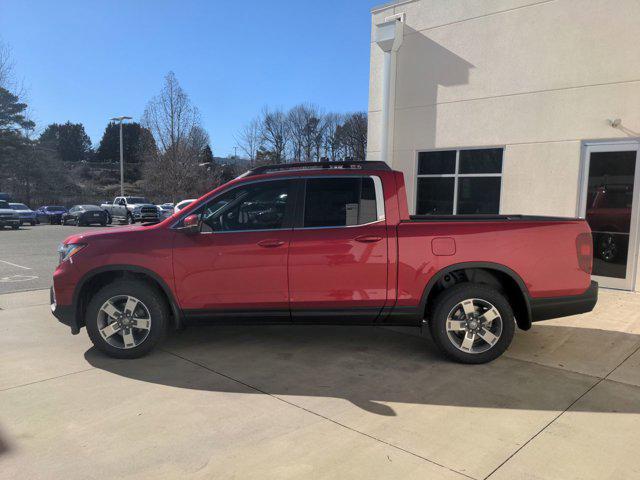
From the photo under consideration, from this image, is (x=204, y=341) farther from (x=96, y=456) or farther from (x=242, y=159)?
(x=242, y=159)

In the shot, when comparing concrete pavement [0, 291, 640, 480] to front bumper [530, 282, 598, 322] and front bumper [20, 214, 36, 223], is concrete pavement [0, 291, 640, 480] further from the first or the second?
front bumper [20, 214, 36, 223]

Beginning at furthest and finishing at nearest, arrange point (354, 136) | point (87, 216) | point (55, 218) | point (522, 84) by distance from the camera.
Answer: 1. point (354, 136)
2. point (55, 218)
3. point (87, 216)
4. point (522, 84)

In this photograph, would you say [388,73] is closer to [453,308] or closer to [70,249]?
[453,308]

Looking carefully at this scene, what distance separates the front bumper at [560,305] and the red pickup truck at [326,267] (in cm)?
1

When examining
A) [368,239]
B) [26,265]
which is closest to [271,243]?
[368,239]

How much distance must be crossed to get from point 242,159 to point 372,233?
6030 cm

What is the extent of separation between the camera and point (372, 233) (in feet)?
15.3

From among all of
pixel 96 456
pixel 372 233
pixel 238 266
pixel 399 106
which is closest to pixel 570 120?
pixel 399 106

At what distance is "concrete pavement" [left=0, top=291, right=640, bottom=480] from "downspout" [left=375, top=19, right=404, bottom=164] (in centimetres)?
626

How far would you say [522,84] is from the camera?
9.16m

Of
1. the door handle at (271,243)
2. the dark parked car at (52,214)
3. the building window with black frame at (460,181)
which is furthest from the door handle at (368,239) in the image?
the dark parked car at (52,214)

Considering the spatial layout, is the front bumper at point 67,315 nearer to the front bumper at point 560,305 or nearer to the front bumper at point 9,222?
the front bumper at point 560,305

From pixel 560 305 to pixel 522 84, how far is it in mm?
5916

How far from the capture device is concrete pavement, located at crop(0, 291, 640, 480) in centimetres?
308
